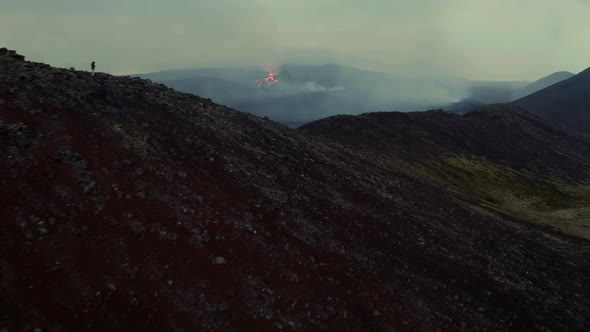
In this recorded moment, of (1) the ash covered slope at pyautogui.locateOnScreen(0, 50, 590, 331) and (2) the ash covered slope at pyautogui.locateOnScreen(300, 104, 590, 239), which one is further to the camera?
(2) the ash covered slope at pyautogui.locateOnScreen(300, 104, 590, 239)

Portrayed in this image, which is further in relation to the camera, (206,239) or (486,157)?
(486,157)

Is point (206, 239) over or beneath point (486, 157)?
over

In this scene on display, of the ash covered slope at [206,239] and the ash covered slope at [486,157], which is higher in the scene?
the ash covered slope at [206,239]

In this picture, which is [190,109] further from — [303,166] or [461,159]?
[461,159]

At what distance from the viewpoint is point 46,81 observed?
96.1ft

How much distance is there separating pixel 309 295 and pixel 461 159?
7845 cm

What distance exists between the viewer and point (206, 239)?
20312mm

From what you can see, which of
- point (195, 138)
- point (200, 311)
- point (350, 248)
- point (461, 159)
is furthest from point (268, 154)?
point (461, 159)

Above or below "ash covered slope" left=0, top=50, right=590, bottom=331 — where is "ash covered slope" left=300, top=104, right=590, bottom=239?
below

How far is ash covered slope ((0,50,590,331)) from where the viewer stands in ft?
48.7

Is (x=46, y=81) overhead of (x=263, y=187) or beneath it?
overhead

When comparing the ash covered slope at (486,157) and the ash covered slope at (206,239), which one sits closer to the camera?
the ash covered slope at (206,239)

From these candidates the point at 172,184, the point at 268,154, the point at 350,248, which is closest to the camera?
the point at 172,184

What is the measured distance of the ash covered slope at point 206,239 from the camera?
14.8m
